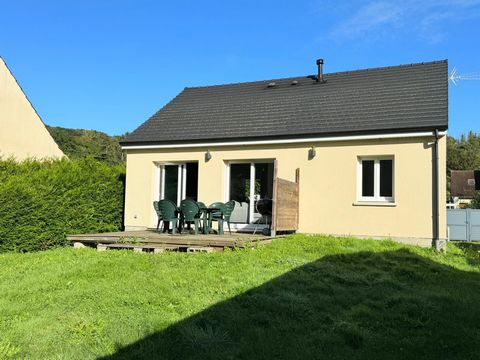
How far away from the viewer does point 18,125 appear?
20.5m

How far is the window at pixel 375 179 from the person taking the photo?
1201cm

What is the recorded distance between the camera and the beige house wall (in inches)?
448

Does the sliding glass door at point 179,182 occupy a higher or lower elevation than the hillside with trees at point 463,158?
lower

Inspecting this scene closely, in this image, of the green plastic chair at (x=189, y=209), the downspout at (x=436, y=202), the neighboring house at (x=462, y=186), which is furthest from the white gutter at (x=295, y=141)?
the neighboring house at (x=462, y=186)

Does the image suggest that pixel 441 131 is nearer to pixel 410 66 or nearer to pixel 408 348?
pixel 410 66

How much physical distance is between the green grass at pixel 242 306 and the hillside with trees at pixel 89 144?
36560 mm

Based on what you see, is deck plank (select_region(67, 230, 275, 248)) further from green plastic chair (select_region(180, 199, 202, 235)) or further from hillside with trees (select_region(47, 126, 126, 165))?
hillside with trees (select_region(47, 126, 126, 165))

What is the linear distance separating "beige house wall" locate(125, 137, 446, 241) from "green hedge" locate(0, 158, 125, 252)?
2710mm

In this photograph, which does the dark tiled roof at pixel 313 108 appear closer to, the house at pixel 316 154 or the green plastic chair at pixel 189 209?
the house at pixel 316 154

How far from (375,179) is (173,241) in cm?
584

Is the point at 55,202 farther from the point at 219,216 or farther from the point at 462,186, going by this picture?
the point at 462,186

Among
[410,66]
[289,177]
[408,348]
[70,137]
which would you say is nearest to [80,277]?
[408,348]

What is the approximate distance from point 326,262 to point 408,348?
3986 mm

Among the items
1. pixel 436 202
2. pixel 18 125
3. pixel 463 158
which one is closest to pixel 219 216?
pixel 436 202
